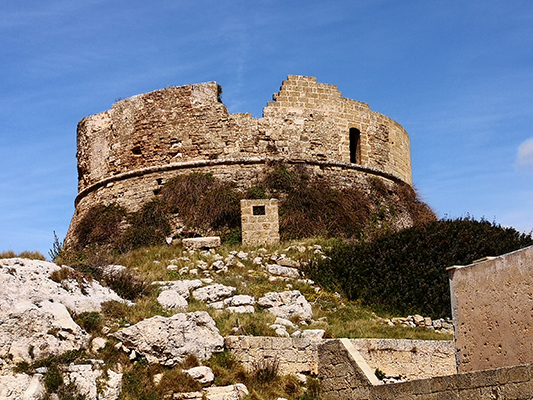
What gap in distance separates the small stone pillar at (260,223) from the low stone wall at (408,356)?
5.91 meters

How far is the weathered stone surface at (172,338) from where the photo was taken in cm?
931

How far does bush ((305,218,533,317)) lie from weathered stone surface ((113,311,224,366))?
13.8ft

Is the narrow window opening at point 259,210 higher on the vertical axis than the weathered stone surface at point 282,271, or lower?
higher

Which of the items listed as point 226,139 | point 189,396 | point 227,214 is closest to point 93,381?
point 189,396

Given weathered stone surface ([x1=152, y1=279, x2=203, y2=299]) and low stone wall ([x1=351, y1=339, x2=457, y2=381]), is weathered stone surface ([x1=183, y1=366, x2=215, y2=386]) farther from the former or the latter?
weathered stone surface ([x1=152, y1=279, x2=203, y2=299])

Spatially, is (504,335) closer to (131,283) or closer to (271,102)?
(131,283)

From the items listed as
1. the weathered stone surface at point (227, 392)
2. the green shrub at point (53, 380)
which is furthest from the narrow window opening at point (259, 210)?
the green shrub at point (53, 380)

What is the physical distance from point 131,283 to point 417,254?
218 inches

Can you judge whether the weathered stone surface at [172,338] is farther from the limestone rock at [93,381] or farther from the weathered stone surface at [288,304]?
the weathered stone surface at [288,304]

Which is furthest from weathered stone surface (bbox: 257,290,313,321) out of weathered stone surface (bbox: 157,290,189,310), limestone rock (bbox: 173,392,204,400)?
limestone rock (bbox: 173,392,204,400)

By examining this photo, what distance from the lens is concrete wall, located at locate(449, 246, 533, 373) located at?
24.8 ft

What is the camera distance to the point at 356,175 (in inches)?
727

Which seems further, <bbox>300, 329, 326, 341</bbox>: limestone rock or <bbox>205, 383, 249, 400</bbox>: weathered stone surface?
<bbox>300, 329, 326, 341</bbox>: limestone rock

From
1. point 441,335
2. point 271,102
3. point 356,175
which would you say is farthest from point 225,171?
point 441,335
